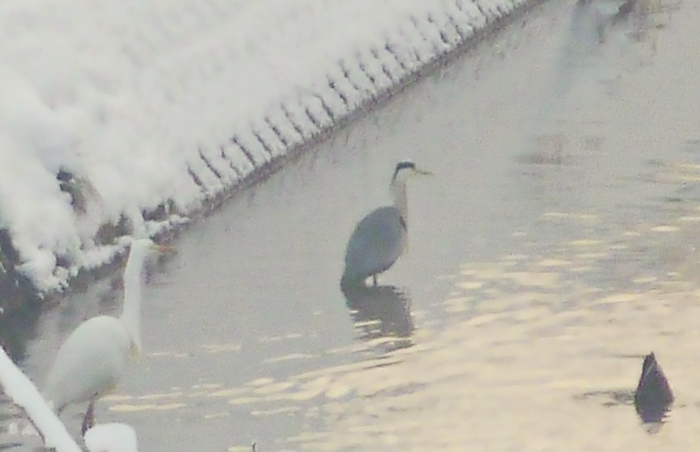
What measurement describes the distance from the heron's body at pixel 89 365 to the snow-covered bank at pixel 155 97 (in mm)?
2614

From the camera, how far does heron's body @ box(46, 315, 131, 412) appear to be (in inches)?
340

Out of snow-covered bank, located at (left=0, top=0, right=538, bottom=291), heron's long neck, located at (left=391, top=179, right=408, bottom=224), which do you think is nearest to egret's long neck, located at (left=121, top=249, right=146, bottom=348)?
snow-covered bank, located at (left=0, top=0, right=538, bottom=291)

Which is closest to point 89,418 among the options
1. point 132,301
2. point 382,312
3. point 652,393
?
point 132,301

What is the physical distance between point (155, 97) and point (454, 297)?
468cm

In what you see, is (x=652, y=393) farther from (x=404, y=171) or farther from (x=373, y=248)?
(x=404, y=171)

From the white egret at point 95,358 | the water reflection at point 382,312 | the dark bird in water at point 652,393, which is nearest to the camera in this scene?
the dark bird in water at point 652,393

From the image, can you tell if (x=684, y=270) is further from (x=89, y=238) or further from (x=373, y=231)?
(x=89, y=238)

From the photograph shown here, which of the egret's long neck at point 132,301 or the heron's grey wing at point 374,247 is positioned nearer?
the egret's long neck at point 132,301

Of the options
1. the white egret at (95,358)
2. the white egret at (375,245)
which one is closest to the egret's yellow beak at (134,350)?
the white egret at (95,358)

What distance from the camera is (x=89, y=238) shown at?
39.9ft

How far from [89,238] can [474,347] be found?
3423 millimetres

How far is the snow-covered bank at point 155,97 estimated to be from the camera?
1222cm

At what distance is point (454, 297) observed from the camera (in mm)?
10836

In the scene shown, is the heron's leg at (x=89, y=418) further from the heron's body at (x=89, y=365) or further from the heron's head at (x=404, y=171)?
the heron's head at (x=404, y=171)
